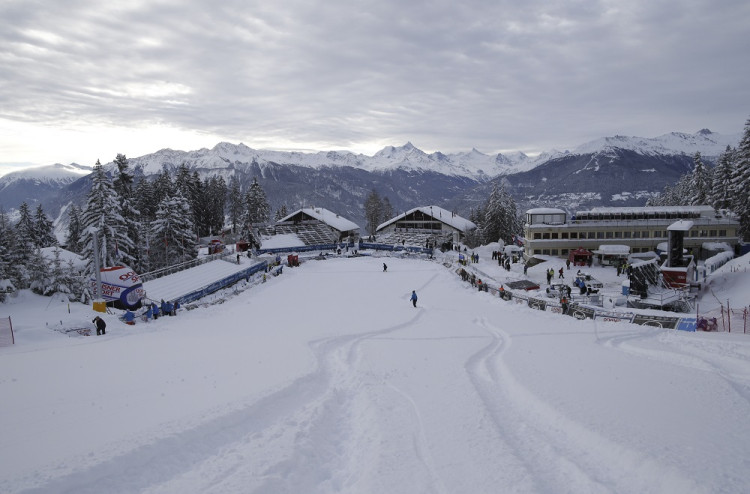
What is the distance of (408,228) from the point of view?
7625 cm

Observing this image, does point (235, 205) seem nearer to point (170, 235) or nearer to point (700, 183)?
point (170, 235)

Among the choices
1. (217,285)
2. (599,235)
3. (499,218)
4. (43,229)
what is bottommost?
(217,285)

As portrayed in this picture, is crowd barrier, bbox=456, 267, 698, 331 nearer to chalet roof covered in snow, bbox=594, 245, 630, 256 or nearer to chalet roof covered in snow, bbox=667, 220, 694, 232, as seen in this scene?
chalet roof covered in snow, bbox=667, 220, 694, 232

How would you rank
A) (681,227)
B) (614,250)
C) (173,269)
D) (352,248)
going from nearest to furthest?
(681,227) → (173,269) → (614,250) → (352,248)

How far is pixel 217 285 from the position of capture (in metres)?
33.3

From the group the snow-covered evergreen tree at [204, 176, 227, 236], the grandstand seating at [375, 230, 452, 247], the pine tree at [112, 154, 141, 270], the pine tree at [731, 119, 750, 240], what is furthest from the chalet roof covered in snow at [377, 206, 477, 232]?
the pine tree at [112, 154, 141, 270]

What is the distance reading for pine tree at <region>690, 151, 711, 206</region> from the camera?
62.0 meters

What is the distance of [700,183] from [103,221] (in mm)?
75943

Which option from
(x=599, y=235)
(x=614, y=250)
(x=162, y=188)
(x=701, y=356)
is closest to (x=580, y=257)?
→ (x=614, y=250)

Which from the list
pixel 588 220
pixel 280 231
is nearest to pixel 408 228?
pixel 280 231

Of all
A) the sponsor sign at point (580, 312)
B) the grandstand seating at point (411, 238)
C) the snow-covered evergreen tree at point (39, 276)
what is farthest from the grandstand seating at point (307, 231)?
the sponsor sign at point (580, 312)

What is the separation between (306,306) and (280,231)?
4477cm

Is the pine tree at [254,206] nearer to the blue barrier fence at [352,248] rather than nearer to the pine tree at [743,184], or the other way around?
the blue barrier fence at [352,248]

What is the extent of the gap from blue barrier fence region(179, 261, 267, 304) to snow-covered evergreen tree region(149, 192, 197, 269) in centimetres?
1139
